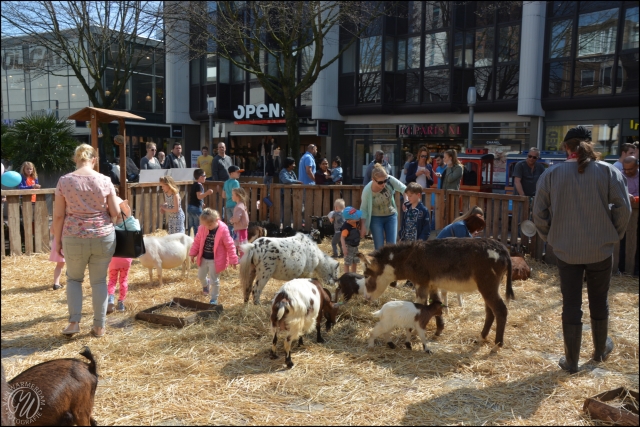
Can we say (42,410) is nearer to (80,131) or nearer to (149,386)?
(149,386)

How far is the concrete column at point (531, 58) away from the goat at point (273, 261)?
15925 millimetres

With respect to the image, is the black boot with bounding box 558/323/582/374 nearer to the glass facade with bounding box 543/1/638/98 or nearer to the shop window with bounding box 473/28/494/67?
the glass facade with bounding box 543/1/638/98

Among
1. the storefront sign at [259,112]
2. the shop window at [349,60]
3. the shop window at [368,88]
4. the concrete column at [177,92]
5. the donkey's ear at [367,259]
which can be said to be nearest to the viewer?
the donkey's ear at [367,259]

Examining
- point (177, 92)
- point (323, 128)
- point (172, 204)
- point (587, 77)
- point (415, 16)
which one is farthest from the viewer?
point (177, 92)

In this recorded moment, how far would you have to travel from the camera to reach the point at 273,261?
6.48 metres

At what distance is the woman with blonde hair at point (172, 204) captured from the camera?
8.68 metres

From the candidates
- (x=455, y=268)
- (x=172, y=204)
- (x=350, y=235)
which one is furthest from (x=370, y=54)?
(x=455, y=268)

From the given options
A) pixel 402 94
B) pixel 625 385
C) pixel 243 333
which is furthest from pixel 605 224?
pixel 402 94

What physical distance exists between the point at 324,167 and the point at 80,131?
968 inches

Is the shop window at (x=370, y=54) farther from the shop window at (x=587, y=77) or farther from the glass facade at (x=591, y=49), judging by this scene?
the shop window at (x=587, y=77)

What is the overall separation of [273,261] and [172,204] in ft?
10.5

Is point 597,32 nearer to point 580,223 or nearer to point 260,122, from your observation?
point 260,122

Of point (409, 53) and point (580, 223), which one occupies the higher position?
point (409, 53)

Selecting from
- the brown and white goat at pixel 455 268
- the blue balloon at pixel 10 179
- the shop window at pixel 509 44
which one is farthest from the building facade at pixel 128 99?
the brown and white goat at pixel 455 268
